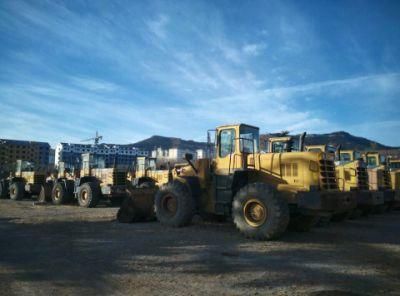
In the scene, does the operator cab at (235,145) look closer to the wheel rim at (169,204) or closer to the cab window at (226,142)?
the cab window at (226,142)

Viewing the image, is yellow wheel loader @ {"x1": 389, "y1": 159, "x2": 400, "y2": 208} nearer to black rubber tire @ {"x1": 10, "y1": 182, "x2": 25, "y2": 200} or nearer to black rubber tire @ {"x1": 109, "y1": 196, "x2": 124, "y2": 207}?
black rubber tire @ {"x1": 109, "y1": 196, "x2": 124, "y2": 207}

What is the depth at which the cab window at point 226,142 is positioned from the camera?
11047 millimetres

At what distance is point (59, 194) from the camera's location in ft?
70.1

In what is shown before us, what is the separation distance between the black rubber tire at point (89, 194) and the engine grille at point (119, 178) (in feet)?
3.13

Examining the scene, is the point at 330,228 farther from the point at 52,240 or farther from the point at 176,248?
the point at 52,240

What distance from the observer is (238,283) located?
5785 millimetres

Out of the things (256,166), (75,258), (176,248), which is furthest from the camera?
(256,166)

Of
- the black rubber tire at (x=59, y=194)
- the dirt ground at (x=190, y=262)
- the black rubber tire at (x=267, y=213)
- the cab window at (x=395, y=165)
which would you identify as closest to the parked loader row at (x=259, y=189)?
the black rubber tire at (x=267, y=213)

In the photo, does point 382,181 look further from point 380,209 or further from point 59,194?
point 59,194

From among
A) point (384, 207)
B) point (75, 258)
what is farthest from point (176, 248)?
point (384, 207)

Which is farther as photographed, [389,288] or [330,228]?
[330,228]

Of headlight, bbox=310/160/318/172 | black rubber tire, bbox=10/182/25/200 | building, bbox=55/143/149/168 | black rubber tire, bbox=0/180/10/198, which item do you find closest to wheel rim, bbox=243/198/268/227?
headlight, bbox=310/160/318/172

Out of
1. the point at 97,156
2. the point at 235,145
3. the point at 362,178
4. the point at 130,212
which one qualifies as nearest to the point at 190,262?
the point at 235,145

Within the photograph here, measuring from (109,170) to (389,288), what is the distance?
16471mm
